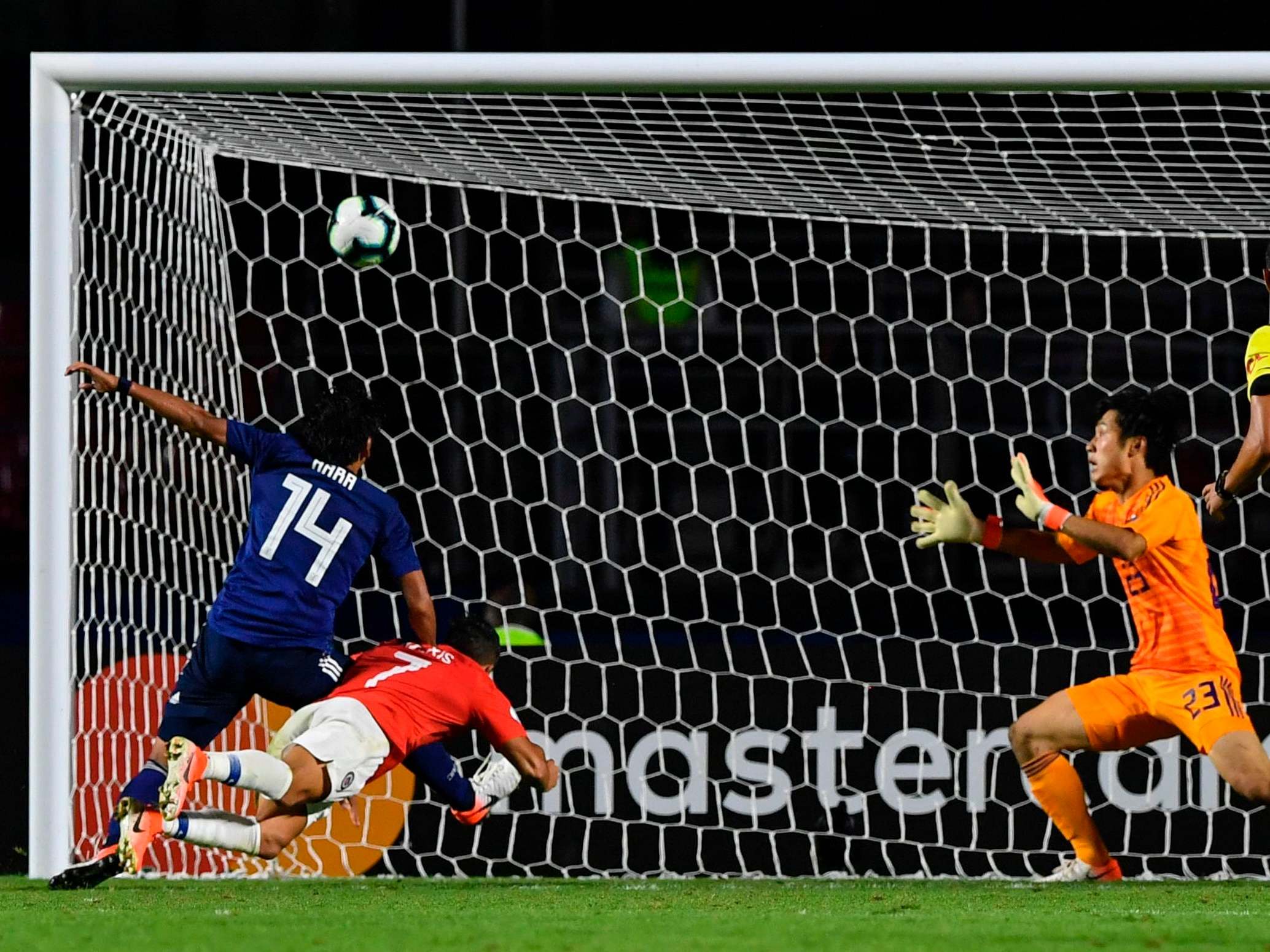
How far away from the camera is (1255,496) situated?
7824mm

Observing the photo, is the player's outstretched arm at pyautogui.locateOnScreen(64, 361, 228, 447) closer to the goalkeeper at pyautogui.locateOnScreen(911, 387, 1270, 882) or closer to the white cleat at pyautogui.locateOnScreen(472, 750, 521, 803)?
the white cleat at pyautogui.locateOnScreen(472, 750, 521, 803)

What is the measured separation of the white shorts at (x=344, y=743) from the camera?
4.53 meters

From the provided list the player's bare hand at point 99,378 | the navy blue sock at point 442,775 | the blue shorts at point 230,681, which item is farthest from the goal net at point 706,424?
the navy blue sock at point 442,775

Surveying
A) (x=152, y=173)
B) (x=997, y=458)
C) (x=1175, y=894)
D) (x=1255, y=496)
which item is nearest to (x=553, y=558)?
(x=997, y=458)

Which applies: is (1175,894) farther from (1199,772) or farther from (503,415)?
(503,415)

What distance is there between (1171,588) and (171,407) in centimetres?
262

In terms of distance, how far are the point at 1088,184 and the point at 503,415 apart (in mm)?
2913

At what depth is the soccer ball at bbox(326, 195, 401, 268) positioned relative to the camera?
5191 millimetres

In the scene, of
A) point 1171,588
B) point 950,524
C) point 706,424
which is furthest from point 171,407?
point 1171,588

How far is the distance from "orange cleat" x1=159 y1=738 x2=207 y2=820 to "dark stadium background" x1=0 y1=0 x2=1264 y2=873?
385cm

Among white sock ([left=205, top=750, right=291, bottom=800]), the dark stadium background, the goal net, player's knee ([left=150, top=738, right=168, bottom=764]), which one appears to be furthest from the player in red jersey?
the dark stadium background

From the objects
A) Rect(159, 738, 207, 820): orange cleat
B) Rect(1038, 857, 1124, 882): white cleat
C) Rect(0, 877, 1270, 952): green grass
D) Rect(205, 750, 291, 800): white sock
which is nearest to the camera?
Rect(0, 877, 1270, 952): green grass

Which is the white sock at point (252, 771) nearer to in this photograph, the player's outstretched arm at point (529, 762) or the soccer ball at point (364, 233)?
the player's outstretched arm at point (529, 762)

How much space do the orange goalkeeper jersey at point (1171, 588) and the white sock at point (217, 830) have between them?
2.24 m
